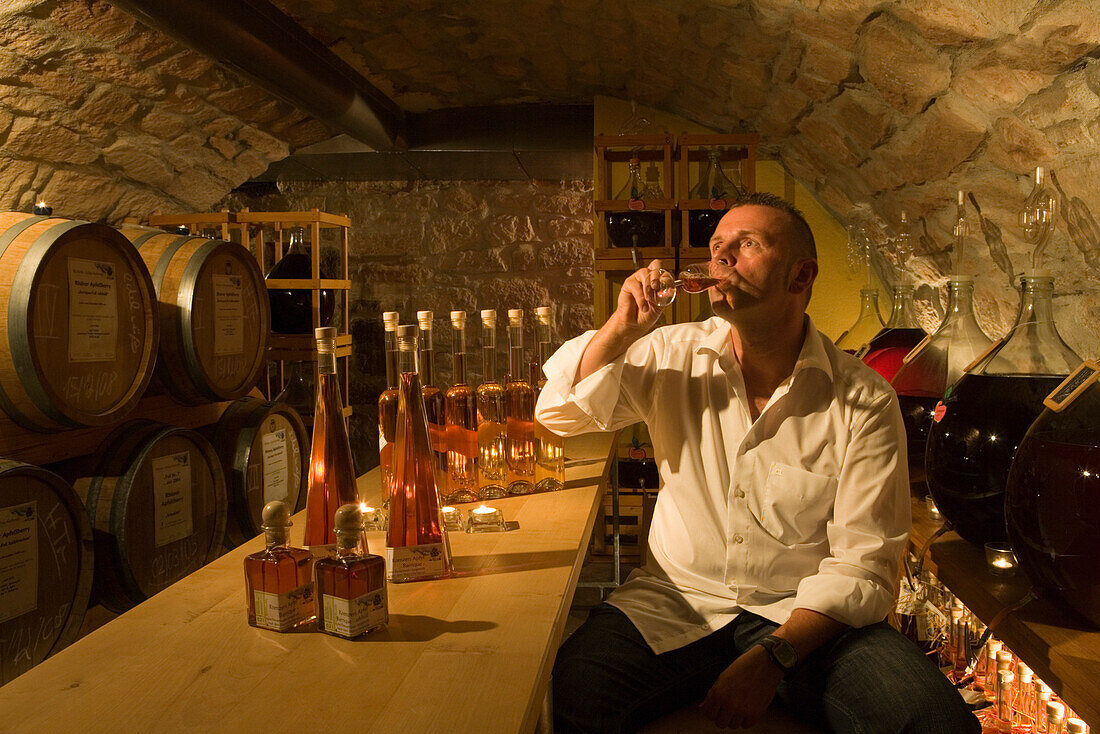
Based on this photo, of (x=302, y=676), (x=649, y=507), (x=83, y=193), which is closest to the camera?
(x=302, y=676)

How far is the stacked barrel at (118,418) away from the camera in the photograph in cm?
170

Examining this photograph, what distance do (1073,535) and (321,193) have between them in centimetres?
416

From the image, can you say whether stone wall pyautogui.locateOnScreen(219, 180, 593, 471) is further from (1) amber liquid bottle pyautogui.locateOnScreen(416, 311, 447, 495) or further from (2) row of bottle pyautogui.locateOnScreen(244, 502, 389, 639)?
(2) row of bottle pyautogui.locateOnScreen(244, 502, 389, 639)

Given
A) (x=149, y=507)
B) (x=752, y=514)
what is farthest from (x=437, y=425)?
(x=149, y=507)

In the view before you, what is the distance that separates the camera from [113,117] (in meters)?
2.92

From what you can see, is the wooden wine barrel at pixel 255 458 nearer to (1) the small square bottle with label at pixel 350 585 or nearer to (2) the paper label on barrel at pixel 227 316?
(2) the paper label on barrel at pixel 227 316

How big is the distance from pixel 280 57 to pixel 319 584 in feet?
7.26

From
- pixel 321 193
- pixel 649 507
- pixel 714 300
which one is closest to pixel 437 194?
pixel 321 193

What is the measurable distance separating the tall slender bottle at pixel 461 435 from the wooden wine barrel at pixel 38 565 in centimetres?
86

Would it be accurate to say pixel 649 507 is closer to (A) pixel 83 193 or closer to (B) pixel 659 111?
(B) pixel 659 111

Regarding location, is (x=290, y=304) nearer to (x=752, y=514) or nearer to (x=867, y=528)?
(x=752, y=514)

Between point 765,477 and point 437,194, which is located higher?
point 437,194

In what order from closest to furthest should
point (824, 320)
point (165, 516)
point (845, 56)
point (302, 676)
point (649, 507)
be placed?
point (302, 676), point (165, 516), point (845, 56), point (649, 507), point (824, 320)

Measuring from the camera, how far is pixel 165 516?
2.07 m
